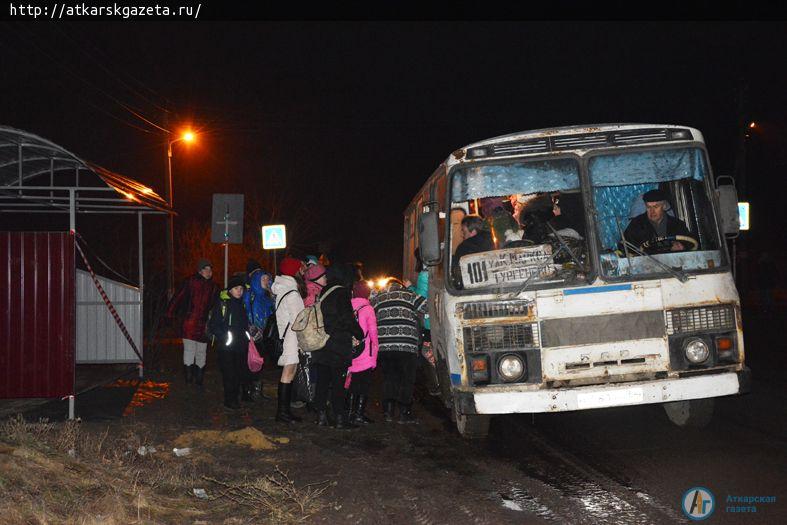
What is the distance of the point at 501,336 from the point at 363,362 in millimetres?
2393

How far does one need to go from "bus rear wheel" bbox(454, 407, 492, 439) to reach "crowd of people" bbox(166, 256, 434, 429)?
1.35 meters

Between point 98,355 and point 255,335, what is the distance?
2.87 meters

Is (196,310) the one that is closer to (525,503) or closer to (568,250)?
(568,250)

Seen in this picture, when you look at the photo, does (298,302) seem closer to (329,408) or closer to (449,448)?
(329,408)

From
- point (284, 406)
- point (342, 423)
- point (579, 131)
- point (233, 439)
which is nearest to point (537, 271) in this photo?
point (579, 131)

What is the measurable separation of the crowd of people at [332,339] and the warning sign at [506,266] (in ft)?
6.15

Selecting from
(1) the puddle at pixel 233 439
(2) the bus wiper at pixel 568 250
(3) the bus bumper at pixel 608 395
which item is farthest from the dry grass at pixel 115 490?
(2) the bus wiper at pixel 568 250

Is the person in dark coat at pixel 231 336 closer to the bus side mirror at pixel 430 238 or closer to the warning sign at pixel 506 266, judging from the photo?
the bus side mirror at pixel 430 238

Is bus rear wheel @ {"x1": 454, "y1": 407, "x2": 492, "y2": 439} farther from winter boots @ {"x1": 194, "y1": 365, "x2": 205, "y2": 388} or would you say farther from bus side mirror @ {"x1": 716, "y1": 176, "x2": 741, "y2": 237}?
winter boots @ {"x1": 194, "y1": 365, "x2": 205, "y2": 388}

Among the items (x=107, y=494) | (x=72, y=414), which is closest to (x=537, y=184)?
(x=107, y=494)

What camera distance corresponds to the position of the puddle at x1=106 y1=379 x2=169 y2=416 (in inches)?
400

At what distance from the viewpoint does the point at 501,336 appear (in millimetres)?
6656

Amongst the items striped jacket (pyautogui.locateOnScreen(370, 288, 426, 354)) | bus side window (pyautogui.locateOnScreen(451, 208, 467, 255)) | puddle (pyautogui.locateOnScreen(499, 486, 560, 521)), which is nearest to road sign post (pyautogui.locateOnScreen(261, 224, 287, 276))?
striped jacket (pyautogui.locateOnScreen(370, 288, 426, 354))

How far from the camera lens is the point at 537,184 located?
7.05 meters
